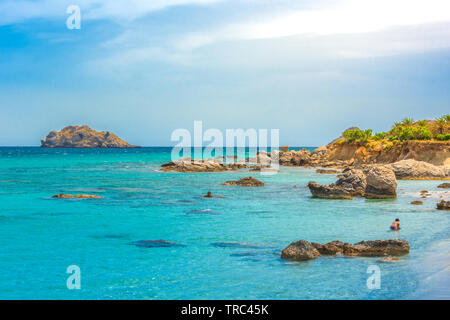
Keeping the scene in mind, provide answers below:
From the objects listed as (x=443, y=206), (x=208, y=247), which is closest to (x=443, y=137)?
(x=443, y=206)

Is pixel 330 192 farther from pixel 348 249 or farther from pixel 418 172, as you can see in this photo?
pixel 418 172

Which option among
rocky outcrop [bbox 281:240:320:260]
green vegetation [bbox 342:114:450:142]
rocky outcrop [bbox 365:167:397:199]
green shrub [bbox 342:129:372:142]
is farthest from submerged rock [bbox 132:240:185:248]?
green shrub [bbox 342:129:372:142]

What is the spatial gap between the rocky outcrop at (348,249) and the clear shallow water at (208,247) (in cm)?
50

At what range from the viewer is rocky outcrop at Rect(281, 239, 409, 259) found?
17.4 metres

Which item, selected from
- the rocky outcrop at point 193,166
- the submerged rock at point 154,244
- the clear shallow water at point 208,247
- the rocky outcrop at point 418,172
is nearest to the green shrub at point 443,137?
the rocky outcrop at point 418,172

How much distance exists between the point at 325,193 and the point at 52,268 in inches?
1016

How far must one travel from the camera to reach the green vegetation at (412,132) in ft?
235

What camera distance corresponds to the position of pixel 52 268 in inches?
669

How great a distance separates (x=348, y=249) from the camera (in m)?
18.1

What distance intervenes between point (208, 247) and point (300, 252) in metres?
4.58

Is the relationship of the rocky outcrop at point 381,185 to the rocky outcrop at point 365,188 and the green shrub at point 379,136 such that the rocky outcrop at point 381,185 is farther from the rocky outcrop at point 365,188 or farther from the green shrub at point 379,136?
the green shrub at point 379,136

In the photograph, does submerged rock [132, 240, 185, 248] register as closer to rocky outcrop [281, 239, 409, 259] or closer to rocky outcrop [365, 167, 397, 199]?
rocky outcrop [281, 239, 409, 259]
